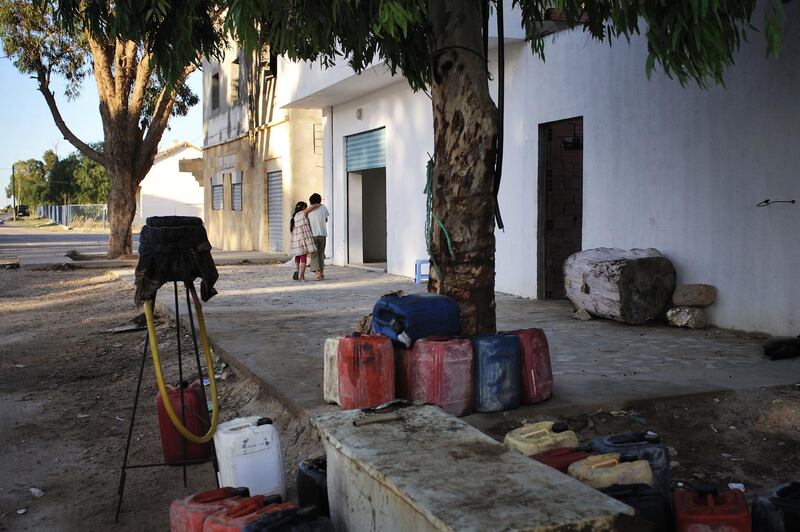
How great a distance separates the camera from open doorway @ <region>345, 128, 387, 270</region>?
16.4 m

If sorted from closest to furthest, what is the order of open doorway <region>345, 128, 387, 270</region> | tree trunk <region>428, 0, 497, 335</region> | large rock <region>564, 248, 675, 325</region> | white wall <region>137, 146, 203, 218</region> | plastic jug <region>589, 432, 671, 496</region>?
1. plastic jug <region>589, 432, 671, 496</region>
2. tree trunk <region>428, 0, 497, 335</region>
3. large rock <region>564, 248, 675, 325</region>
4. open doorway <region>345, 128, 387, 270</region>
5. white wall <region>137, 146, 203, 218</region>

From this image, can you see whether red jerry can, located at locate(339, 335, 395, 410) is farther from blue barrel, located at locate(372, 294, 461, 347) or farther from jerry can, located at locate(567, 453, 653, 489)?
jerry can, located at locate(567, 453, 653, 489)

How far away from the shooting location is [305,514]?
288 cm

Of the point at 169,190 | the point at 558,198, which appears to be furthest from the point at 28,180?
the point at 558,198

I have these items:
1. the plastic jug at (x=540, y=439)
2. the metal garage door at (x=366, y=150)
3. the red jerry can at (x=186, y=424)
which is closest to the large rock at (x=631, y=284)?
the plastic jug at (x=540, y=439)

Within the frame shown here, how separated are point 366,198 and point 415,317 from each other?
47.1ft

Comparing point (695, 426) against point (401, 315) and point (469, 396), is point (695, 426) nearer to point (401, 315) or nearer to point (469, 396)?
point (469, 396)

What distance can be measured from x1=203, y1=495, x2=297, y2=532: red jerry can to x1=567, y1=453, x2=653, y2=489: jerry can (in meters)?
1.18

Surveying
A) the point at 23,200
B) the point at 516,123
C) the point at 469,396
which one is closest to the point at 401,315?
the point at 469,396

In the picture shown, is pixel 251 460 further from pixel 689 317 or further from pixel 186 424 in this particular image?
pixel 689 317

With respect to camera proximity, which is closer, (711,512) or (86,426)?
(711,512)

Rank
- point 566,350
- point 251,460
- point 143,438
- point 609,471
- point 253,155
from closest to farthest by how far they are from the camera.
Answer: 1. point 609,471
2. point 251,460
3. point 143,438
4. point 566,350
5. point 253,155

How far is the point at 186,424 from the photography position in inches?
187

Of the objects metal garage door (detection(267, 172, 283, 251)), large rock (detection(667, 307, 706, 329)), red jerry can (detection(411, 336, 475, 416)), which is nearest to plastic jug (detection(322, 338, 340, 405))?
red jerry can (detection(411, 336, 475, 416))
